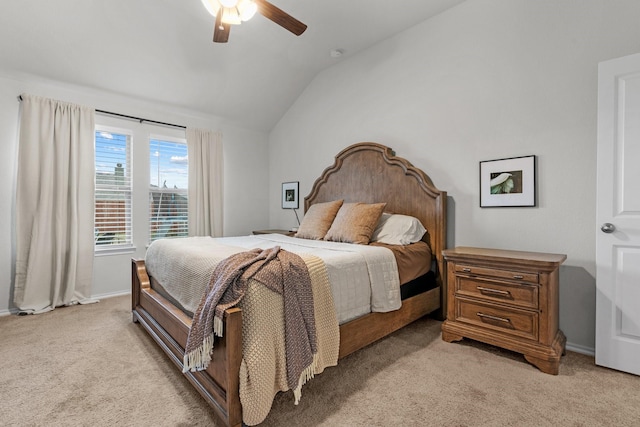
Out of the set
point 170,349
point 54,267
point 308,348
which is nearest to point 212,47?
point 54,267

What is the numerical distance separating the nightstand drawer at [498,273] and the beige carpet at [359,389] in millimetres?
565

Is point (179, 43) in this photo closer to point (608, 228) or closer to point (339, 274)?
point (339, 274)

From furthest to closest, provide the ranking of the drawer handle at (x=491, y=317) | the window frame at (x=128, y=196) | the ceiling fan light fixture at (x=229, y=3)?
1. the window frame at (x=128, y=196)
2. the drawer handle at (x=491, y=317)
3. the ceiling fan light fixture at (x=229, y=3)

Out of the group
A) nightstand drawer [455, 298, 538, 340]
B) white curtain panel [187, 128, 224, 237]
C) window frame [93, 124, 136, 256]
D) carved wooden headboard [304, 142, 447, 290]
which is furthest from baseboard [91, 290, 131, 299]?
nightstand drawer [455, 298, 538, 340]

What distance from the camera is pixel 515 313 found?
2178 mm

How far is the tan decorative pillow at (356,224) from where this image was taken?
9.55 feet

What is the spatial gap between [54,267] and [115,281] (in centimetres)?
64

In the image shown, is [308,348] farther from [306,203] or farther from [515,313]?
[306,203]

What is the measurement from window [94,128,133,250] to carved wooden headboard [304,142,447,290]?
2.34 m

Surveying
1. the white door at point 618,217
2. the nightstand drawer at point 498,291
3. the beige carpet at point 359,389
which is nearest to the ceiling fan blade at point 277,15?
the white door at point 618,217

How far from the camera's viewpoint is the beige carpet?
1582mm

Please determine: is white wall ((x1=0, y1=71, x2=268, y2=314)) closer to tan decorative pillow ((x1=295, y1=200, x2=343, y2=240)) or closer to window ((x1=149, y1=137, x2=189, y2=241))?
window ((x1=149, y1=137, x2=189, y2=241))

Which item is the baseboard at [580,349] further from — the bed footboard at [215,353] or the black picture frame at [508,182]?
the bed footboard at [215,353]

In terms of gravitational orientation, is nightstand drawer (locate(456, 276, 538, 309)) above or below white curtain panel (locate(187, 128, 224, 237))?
below
